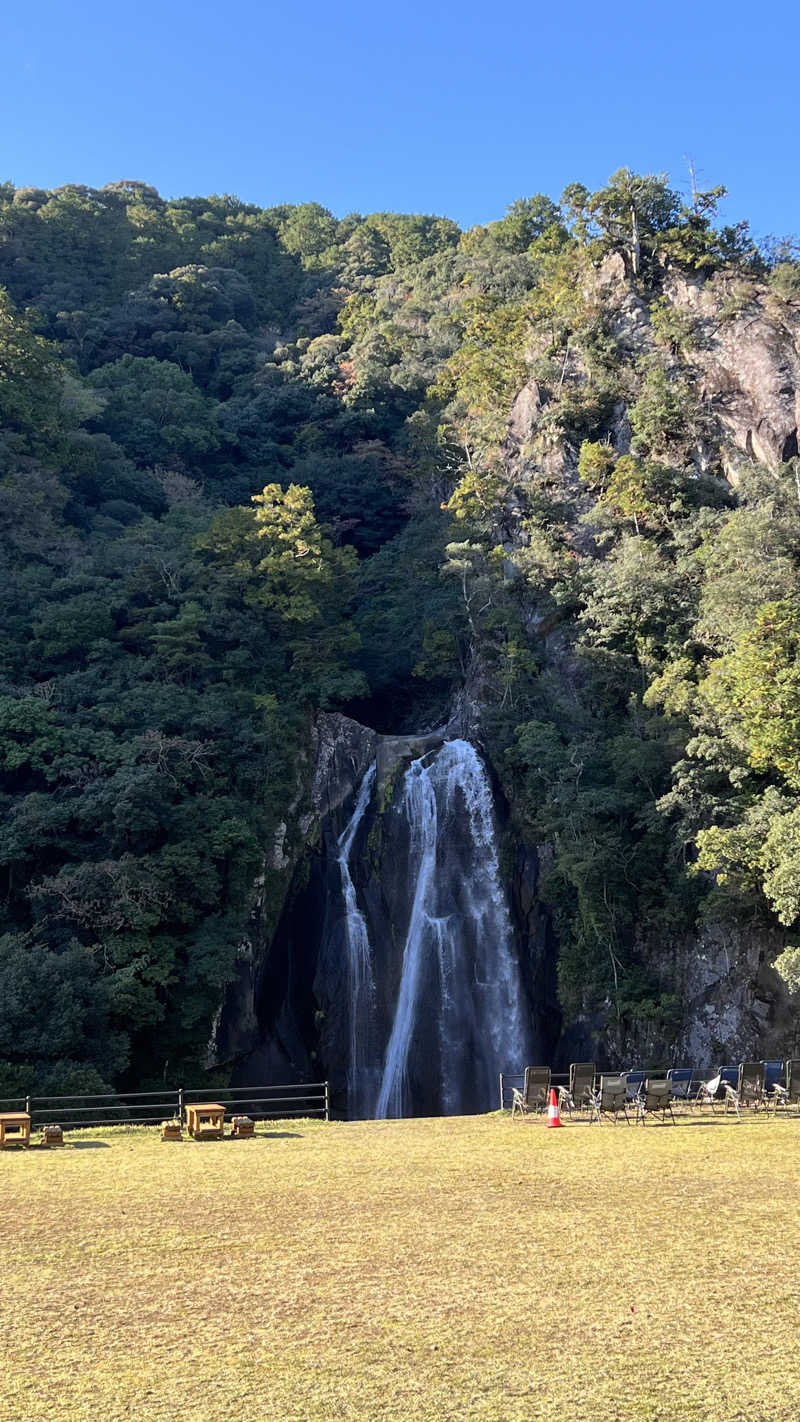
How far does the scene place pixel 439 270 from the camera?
2483 inches

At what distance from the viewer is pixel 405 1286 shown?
29.1 ft

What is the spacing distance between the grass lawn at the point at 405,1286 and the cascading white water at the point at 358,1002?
12.6 meters

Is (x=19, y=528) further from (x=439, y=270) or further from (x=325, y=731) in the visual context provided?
(x=439, y=270)

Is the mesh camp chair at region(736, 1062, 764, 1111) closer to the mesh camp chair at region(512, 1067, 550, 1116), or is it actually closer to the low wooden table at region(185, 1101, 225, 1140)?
the mesh camp chair at region(512, 1067, 550, 1116)

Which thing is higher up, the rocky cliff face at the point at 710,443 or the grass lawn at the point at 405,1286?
the rocky cliff face at the point at 710,443

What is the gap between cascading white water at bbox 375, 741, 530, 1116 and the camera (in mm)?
26578

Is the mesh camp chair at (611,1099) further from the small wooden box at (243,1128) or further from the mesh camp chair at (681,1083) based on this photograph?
the small wooden box at (243,1128)

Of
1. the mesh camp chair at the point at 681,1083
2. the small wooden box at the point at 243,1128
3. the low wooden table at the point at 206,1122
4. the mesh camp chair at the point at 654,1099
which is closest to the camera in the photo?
the low wooden table at the point at 206,1122

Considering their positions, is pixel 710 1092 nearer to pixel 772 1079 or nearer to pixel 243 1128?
pixel 772 1079

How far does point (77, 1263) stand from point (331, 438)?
49311 mm

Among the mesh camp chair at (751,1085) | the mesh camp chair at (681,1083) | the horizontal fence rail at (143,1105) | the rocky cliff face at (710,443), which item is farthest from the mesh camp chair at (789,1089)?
the horizontal fence rail at (143,1105)

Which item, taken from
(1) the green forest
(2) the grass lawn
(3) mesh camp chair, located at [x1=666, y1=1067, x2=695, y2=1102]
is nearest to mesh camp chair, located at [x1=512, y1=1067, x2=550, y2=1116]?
(3) mesh camp chair, located at [x1=666, y1=1067, x2=695, y2=1102]

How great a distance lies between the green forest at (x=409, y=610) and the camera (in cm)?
2486

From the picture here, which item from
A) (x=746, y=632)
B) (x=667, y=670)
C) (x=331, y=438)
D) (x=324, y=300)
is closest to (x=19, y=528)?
(x=331, y=438)
